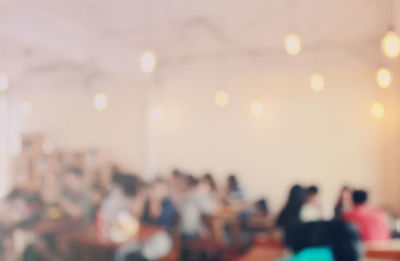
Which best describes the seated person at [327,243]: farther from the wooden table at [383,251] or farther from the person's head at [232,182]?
the person's head at [232,182]

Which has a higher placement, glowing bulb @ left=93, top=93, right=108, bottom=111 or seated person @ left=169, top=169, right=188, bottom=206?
glowing bulb @ left=93, top=93, right=108, bottom=111

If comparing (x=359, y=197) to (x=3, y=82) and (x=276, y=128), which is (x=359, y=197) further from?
(x=3, y=82)

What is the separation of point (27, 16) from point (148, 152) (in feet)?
5.06

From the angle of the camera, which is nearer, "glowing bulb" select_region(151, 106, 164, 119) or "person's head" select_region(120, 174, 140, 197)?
"glowing bulb" select_region(151, 106, 164, 119)

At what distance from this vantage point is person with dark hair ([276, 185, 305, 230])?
11.3ft

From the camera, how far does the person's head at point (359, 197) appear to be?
10.6ft

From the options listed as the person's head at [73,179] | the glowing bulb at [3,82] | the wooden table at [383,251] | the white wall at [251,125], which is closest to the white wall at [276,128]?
the white wall at [251,125]

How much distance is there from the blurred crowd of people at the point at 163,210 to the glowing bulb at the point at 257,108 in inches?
25.4

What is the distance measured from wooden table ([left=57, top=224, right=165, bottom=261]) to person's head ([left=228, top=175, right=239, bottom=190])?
864 millimetres

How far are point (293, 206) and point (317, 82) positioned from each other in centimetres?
112

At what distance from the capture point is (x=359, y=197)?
3273mm

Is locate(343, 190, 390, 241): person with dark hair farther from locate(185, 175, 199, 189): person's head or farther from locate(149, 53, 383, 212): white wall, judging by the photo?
locate(185, 175, 199, 189): person's head

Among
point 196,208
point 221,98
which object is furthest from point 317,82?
point 196,208

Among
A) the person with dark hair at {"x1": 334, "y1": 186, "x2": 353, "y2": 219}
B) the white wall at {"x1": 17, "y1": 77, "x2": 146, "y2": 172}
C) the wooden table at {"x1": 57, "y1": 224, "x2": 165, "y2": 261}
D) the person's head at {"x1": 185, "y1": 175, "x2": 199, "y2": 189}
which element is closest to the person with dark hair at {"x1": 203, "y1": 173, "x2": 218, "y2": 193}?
the person's head at {"x1": 185, "y1": 175, "x2": 199, "y2": 189}
